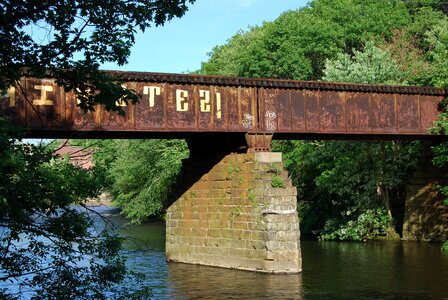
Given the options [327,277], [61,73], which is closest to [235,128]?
[327,277]

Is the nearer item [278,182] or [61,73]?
[61,73]

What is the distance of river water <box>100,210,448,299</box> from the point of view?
21500mm

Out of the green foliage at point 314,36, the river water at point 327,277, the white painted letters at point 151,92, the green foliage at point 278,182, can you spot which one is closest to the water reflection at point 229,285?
the river water at point 327,277

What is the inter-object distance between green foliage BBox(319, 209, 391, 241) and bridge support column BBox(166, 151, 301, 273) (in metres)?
11.8

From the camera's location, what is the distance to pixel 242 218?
26.1m

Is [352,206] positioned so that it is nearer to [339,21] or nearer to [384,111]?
[384,111]

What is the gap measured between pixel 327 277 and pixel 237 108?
732 centimetres

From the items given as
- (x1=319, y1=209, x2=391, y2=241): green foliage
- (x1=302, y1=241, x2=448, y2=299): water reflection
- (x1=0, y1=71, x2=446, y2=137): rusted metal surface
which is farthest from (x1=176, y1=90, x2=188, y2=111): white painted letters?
(x1=319, y1=209, x2=391, y2=241): green foliage

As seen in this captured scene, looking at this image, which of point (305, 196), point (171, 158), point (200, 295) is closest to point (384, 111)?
point (200, 295)

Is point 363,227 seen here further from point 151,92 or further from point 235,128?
point 151,92

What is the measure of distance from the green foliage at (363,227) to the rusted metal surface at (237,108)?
26.4ft

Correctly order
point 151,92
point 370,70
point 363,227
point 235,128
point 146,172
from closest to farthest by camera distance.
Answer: point 151,92 < point 235,128 < point 363,227 < point 370,70 < point 146,172

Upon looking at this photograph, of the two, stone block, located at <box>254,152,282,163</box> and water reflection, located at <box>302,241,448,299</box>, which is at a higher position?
stone block, located at <box>254,152,282,163</box>

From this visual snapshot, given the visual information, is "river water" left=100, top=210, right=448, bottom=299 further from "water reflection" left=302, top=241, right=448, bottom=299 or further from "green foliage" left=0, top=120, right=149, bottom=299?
"green foliage" left=0, top=120, right=149, bottom=299
